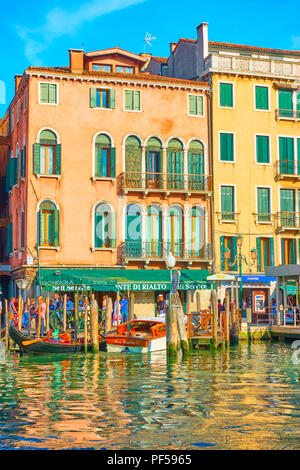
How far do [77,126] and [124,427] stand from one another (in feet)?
74.2

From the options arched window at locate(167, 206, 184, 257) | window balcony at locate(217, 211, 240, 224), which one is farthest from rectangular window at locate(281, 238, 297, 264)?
arched window at locate(167, 206, 184, 257)

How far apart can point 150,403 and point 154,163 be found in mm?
20615

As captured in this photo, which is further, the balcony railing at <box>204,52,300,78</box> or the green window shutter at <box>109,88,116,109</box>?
the balcony railing at <box>204,52,300,78</box>

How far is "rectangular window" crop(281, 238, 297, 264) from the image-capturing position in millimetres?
34688

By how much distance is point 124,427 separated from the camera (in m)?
11.7

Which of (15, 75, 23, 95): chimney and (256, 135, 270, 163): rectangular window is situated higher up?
(15, 75, 23, 95): chimney

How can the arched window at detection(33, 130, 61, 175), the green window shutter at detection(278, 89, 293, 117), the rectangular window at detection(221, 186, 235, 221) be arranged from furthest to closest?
the green window shutter at detection(278, 89, 293, 117) → the rectangular window at detection(221, 186, 235, 221) → the arched window at detection(33, 130, 61, 175)

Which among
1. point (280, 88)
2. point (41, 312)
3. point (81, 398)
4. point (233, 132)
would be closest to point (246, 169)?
point (233, 132)

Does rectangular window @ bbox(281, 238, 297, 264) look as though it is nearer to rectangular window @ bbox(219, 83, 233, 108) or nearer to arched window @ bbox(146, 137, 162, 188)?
arched window @ bbox(146, 137, 162, 188)

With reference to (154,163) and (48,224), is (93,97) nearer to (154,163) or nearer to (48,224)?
(154,163)

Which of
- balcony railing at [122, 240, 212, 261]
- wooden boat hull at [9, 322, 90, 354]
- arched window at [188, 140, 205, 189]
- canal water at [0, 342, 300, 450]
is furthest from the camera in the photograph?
arched window at [188, 140, 205, 189]

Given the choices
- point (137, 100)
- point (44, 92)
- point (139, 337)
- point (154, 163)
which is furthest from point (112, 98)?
point (139, 337)

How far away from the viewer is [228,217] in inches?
1341

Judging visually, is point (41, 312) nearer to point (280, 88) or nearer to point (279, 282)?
point (279, 282)
